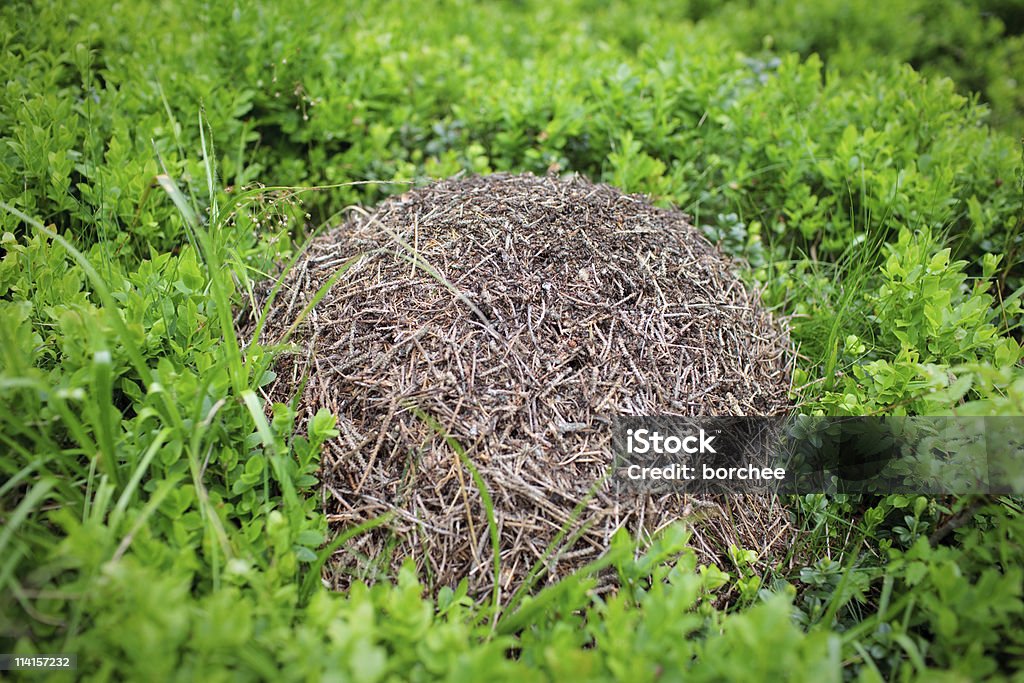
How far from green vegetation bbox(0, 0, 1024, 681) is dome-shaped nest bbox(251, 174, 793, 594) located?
0.15 m

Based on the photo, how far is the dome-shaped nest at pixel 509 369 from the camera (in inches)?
75.9

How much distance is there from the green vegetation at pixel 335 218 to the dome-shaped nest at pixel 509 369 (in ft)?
0.48

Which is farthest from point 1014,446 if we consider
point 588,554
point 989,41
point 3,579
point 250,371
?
point 989,41

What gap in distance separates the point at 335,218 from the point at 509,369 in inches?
51.4

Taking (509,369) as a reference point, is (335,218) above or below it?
above

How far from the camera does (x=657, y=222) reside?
265cm

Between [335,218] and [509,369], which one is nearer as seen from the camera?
[509,369]

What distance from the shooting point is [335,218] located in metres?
2.96

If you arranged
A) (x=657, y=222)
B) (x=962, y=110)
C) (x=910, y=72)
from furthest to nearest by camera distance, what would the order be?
(x=962, y=110), (x=910, y=72), (x=657, y=222)

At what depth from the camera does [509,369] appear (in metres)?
2.11

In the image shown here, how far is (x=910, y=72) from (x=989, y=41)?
2.59 meters

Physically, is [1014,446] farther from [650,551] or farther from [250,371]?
[250,371]

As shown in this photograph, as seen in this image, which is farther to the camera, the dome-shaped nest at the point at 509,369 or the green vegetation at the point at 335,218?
the dome-shaped nest at the point at 509,369

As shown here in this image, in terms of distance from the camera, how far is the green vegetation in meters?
1.48
